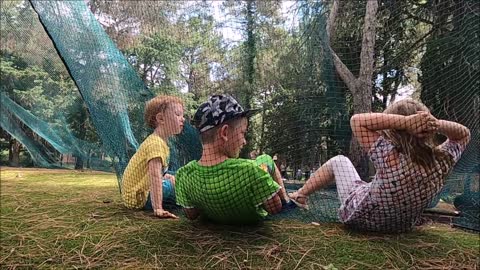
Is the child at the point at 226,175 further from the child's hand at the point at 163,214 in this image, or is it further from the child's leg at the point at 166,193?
the child's leg at the point at 166,193

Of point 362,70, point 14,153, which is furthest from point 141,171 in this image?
point 14,153

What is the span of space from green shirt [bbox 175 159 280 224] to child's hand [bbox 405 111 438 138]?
1.63ft

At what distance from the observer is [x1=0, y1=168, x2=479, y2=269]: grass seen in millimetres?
1364

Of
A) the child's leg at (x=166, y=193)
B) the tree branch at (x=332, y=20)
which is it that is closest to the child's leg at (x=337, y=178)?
the child's leg at (x=166, y=193)

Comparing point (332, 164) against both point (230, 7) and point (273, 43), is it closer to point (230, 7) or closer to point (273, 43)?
point (273, 43)

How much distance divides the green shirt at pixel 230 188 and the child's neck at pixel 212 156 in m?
Answer: 0.02

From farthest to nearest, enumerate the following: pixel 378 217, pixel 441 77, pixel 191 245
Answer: pixel 441 77, pixel 378 217, pixel 191 245

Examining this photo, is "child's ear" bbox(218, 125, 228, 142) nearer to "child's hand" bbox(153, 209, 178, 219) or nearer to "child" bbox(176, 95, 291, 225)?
"child" bbox(176, 95, 291, 225)

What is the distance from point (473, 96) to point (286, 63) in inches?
43.9

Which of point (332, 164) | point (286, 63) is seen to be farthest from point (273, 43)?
point (332, 164)

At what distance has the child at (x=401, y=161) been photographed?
1457 millimetres

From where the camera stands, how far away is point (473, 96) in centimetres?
247

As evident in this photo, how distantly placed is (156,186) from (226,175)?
54 cm

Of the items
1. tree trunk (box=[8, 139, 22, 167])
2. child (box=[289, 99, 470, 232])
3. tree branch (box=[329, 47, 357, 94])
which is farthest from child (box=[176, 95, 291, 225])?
tree trunk (box=[8, 139, 22, 167])
